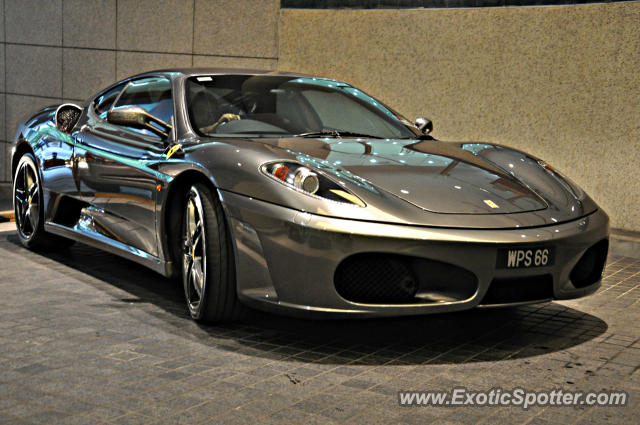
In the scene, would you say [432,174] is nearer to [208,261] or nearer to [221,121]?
[208,261]

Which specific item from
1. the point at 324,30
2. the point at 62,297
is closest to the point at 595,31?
the point at 324,30

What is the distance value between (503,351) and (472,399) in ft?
2.55

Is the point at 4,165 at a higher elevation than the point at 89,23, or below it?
below

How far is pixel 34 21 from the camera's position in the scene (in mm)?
13305

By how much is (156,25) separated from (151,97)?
682 cm

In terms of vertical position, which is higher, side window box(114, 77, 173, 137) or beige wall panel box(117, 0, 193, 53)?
beige wall panel box(117, 0, 193, 53)

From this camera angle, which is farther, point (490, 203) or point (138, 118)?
point (138, 118)

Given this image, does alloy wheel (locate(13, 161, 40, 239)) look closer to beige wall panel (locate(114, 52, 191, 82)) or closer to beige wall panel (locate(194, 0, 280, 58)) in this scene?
beige wall panel (locate(194, 0, 280, 58))

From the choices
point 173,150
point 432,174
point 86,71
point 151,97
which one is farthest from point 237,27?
point 432,174

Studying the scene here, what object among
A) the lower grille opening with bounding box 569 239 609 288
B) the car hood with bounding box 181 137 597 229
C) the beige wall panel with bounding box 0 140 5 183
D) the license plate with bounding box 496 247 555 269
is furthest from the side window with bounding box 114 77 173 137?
the beige wall panel with bounding box 0 140 5 183

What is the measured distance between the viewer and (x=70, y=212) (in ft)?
19.4

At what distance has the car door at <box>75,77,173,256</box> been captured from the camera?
489 cm

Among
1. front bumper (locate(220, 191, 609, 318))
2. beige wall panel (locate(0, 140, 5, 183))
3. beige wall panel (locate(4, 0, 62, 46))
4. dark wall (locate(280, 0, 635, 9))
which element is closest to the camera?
front bumper (locate(220, 191, 609, 318))

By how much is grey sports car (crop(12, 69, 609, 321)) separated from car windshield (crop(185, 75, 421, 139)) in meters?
0.01
